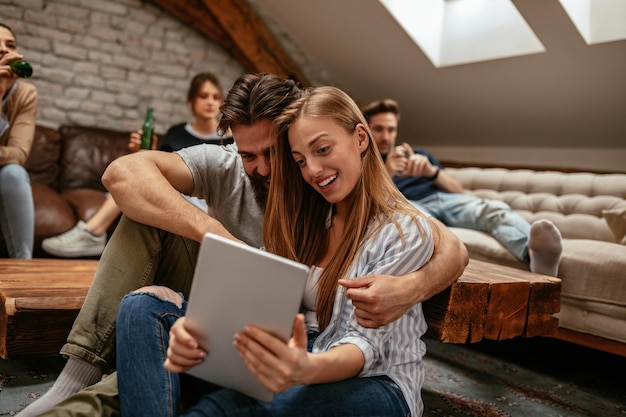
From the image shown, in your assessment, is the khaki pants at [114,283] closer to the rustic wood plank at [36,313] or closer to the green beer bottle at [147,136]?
the rustic wood plank at [36,313]

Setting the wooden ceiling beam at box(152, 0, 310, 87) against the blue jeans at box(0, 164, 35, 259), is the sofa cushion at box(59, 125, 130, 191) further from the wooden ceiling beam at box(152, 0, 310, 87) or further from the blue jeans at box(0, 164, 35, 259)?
the wooden ceiling beam at box(152, 0, 310, 87)

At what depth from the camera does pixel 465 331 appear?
1515 mm

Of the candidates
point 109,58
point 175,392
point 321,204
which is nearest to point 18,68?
point 109,58

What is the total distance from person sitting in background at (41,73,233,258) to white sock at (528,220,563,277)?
1619 millimetres

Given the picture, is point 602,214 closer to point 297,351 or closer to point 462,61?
point 462,61

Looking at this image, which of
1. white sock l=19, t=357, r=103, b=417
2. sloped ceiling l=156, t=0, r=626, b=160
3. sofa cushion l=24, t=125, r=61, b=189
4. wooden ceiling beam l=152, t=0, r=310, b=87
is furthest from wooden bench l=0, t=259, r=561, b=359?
wooden ceiling beam l=152, t=0, r=310, b=87

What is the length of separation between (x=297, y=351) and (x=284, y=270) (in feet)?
0.50

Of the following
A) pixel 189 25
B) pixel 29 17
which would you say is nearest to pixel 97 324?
pixel 29 17

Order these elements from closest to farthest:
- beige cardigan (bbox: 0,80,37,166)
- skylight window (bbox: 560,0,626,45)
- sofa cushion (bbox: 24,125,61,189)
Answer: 1. beige cardigan (bbox: 0,80,37,166)
2. skylight window (bbox: 560,0,626,45)
3. sofa cushion (bbox: 24,125,61,189)

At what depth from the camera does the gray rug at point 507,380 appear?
1768 mm

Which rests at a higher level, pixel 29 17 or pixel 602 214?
pixel 29 17

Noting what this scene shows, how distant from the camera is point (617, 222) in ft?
8.27

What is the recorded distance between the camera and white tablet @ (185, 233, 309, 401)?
2.89ft

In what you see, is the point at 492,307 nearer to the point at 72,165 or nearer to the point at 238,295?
the point at 238,295
